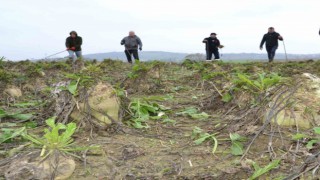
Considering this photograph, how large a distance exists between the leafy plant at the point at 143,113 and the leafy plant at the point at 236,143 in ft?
3.43

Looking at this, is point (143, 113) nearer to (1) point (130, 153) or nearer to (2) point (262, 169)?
(1) point (130, 153)

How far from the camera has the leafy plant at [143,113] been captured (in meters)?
4.58

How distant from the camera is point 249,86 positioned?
486cm

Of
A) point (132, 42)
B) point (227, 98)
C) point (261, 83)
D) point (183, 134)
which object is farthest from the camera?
point (132, 42)

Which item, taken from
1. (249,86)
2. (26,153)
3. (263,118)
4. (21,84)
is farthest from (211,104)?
(21,84)

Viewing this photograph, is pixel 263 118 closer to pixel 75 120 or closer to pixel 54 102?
pixel 75 120

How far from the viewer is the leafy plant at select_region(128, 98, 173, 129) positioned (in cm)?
458

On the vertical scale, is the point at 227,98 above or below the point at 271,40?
below

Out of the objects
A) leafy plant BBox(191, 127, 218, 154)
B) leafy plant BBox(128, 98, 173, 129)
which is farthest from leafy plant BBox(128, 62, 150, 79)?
leafy plant BBox(191, 127, 218, 154)

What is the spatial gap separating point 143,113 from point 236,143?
151 cm

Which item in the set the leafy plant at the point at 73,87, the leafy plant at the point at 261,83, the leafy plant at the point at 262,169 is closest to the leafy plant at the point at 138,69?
the leafy plant at the point at 261,83

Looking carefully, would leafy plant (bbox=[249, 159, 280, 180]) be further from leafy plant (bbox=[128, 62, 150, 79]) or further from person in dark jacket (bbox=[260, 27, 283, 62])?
person in dark jacket (bbox=[260, 27, 283, 62])

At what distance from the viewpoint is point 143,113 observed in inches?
193

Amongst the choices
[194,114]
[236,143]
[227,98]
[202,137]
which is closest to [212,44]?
[227,98]
